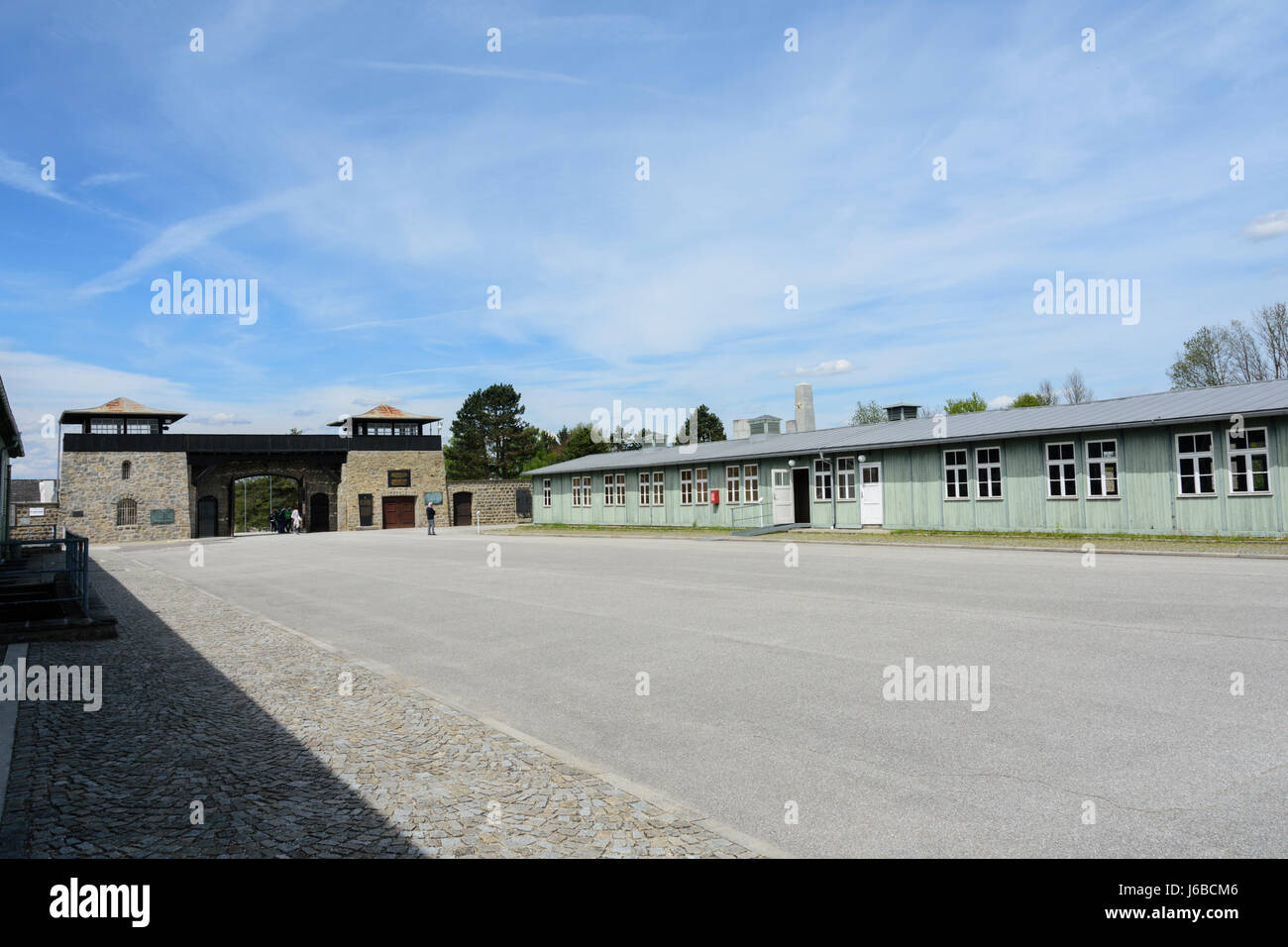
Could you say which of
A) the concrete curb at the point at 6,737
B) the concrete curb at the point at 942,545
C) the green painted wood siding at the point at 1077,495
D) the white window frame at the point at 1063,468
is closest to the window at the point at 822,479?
the green painted wood siding at the point at 1077,495

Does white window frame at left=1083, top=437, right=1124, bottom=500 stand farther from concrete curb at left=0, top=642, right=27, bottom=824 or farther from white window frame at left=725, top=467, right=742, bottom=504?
concrete curb at left=0, top=642, right=27, bottom=824

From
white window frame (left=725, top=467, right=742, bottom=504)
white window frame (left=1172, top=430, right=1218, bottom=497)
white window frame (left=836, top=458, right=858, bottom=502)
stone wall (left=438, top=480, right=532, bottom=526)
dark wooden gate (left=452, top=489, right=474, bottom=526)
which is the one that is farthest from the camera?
dark wooden gate (left=452, top=489, right=474, bottom=526)

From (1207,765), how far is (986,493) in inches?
848

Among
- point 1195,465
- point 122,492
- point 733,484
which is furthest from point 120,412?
point 1195,465

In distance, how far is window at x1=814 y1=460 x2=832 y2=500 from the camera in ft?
96.4

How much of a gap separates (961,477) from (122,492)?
43774 mm

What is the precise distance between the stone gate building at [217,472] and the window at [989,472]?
36978 mm

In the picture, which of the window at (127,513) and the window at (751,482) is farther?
the window at (127,513)

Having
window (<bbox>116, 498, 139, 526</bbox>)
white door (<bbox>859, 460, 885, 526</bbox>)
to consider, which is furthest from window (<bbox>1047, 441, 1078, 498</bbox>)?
window (<bbox>116, 498, 139, 526</bbox>)

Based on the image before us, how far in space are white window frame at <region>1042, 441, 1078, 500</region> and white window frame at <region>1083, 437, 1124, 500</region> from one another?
318 mm

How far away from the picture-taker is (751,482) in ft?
Result: 107

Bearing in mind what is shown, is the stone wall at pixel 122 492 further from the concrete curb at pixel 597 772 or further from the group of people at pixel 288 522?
the concrete curb at pixel 597 772

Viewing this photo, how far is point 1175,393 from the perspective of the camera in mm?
22469

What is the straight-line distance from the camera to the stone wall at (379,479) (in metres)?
50.7
